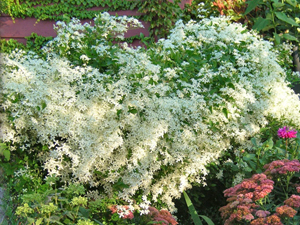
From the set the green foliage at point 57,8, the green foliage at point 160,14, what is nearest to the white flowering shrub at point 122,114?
the green foliage at point 160,14

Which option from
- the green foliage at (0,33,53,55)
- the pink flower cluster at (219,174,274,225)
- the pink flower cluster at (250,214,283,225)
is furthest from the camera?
the green foliage at (0,33,53,55)

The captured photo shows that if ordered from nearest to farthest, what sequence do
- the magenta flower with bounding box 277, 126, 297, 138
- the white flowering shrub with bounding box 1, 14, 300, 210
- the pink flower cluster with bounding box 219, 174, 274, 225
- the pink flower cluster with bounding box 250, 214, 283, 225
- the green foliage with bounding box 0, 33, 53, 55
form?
the pink flower cluster with bounding box 250, 214, 283, 225 → the pink flower cluster with bounding box 219, 174, 274, 225 → the white flowering shrub with bounding box 1, 14, 300, 210 → the magenta flower with bounding box 277, 126, 297, 138 → the green foliage with bounding box 0, 33, 53, 55

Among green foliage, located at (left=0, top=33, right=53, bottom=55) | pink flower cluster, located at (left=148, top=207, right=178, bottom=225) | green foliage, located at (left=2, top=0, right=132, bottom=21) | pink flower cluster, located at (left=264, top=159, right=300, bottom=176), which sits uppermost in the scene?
green foliage, located at (left=2, top=0, right=132, bottom=21)

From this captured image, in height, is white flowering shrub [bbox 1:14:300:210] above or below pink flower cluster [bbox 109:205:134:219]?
above

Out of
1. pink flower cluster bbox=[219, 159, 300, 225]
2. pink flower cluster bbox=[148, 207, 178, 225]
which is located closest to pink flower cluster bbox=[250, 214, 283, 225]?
pink flower cluster bbox=[219, 159, 300, 225]

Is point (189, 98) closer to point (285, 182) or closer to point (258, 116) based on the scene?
point (258, 116)

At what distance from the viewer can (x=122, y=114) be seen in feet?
8.80

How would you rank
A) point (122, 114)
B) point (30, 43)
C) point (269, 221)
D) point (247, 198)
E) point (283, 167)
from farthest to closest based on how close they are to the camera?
point (30, 43), point (122, 114), point (283, 167), point (247, 198), point (269, 221)

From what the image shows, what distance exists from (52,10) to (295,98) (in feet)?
13.2

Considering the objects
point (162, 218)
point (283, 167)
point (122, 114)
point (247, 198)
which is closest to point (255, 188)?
point (247, 198)

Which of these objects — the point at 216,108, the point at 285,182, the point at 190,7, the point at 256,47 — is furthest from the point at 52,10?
the point at 285,182

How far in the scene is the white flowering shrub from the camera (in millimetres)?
2568

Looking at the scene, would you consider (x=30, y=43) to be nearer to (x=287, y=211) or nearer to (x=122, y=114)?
(x=122, y=114)

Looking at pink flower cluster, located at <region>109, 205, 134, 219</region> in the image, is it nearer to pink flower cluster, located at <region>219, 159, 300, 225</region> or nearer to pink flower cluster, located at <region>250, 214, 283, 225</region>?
pink flower cluster, located at <region>219, 159, 300, 225</region>
